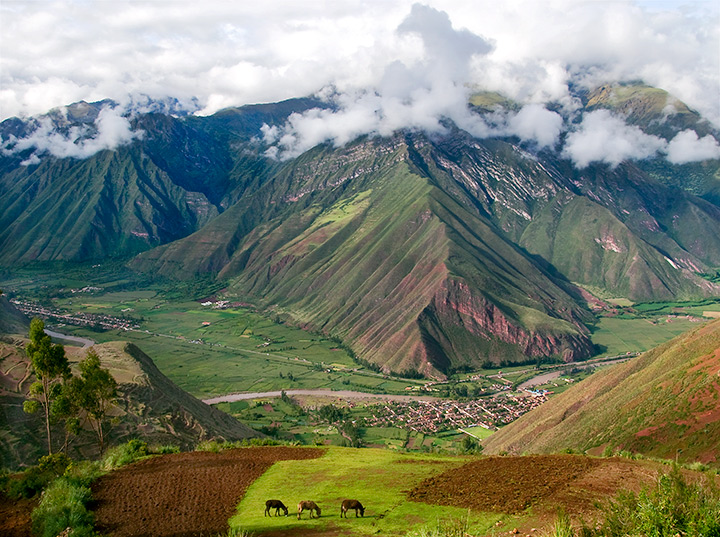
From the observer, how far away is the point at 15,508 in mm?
32719

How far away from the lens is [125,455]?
43.2 m

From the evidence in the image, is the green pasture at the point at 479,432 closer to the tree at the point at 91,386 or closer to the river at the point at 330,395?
the river at the point at 330,395

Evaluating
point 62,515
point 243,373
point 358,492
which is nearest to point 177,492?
point 62,515

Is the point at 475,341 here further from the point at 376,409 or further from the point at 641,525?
the point at 641,525

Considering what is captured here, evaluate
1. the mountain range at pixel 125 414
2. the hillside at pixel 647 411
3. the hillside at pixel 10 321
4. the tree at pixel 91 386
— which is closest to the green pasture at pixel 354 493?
the tree at pixel 91 386

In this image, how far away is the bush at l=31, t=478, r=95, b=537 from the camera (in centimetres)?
2811

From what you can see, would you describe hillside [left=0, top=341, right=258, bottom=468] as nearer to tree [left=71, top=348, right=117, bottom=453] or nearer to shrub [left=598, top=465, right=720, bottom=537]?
tree [left=71, top=348, right=117, bottom=453]

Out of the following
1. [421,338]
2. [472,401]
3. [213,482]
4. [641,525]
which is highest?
[641,525]

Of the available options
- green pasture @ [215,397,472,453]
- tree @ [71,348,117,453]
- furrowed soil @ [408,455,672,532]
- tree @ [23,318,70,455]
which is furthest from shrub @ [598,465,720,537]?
green pasture @ [215,397,472,453]

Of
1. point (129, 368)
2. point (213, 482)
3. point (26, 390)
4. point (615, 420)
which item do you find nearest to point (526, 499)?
point (213, 482)

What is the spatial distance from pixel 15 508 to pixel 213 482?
465 inches

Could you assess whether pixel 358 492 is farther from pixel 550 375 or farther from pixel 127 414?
pixel 550 375

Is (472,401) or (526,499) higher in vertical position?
(526,499)

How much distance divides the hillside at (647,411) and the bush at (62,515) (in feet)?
121
